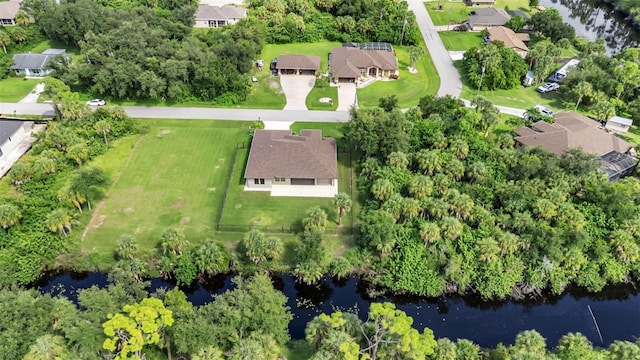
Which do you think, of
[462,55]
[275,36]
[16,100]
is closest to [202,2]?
[275,36]

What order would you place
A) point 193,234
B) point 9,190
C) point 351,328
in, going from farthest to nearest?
point 9,190, point 193,234, point 351,328

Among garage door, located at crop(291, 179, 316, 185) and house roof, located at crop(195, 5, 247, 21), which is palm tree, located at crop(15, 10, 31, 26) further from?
garage door, located at crop(291, 179, 316, 185)

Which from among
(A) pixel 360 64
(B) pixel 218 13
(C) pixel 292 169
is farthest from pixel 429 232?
(B) pixel 218 13

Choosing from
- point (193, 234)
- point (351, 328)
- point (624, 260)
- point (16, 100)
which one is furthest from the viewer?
point (16, 100)

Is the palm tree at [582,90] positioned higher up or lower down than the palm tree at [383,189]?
higher up

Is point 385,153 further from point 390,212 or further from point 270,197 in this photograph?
point 270,197

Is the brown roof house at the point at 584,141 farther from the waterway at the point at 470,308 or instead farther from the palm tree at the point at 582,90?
the waterway at the point at 470,308

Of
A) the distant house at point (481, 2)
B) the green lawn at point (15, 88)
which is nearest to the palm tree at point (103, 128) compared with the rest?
the green lawn at point (15, 88)
